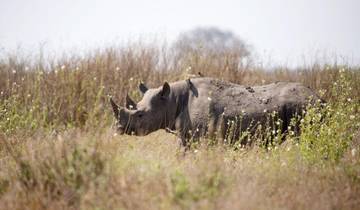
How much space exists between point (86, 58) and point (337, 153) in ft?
24.0

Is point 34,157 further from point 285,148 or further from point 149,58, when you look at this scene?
point 149,58

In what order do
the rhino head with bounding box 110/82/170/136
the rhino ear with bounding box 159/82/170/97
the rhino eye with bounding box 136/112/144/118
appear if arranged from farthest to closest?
the rhino ear with bounding box 159/82/170/97, the rhino eye with bounding box 136/112/144/118, the rhino head with bounding box 110/82/170/136

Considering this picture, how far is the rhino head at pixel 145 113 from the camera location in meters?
8.59

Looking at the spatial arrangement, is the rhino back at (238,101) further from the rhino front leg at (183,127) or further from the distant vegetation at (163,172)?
the distant vegetation at (163,172)

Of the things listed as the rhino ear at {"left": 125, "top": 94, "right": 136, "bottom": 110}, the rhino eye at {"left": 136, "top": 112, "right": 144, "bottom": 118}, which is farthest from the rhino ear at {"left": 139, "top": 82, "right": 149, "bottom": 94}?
the rhino eye at {"left": 136, "top": 112, "right": 144, "bottom": 118}

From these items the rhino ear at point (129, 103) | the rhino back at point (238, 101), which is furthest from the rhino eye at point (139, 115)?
the rhino back at point (238, 101)

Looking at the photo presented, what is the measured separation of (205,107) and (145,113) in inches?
39.4

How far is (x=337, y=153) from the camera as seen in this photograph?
6.93 metres

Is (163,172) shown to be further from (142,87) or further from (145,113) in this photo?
(142,87)

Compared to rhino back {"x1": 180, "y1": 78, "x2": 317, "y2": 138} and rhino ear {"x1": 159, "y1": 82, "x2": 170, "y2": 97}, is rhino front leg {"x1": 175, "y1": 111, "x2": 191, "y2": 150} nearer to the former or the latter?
rhino back {"x1": 180, "y1": 78, "x2": 317, "y2": 138}

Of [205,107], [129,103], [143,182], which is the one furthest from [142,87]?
[143,182]

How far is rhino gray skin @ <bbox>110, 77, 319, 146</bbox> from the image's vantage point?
8516mm

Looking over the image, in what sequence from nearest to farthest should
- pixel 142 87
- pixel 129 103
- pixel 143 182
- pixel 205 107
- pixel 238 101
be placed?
pixel 143 182 → pixel 205 107 → pixel 238 101 → pixel 129 103 → pixel 142 87

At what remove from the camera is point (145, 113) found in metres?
8.78
